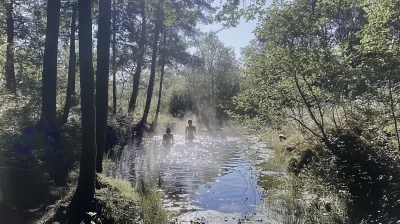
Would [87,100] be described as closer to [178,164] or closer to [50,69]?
[50,69]

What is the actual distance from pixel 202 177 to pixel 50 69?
634 centimetres

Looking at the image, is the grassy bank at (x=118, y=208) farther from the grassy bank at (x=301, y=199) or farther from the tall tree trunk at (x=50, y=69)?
the tall tree trunk at (x=50, y=69)

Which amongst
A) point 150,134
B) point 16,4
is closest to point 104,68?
point 16,4

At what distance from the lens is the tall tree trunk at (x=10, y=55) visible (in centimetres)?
1706

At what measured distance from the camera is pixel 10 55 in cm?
1870

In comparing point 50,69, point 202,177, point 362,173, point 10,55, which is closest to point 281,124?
point 362,173

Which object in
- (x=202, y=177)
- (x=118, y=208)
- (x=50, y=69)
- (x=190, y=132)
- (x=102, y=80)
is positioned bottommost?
(x=118, y=208)

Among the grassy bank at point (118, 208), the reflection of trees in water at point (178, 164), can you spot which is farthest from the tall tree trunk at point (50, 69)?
the grassy bank at point (118, 208)

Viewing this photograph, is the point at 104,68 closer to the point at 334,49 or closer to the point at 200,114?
the point at 334,49

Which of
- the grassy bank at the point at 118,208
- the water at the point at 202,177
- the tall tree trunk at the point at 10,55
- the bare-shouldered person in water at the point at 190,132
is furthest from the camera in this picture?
the bare-shouldered person in water at the point at 190,132

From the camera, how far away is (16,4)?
19.7 meters

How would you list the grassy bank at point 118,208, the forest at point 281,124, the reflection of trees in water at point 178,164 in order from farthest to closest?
the reflection of trees in water at point 178,164 → the forest at point 281,124 → the grassy bank at point 118,208

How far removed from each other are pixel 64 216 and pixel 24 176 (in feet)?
6.74

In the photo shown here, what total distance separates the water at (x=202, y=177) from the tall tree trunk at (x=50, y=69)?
3.04 m
